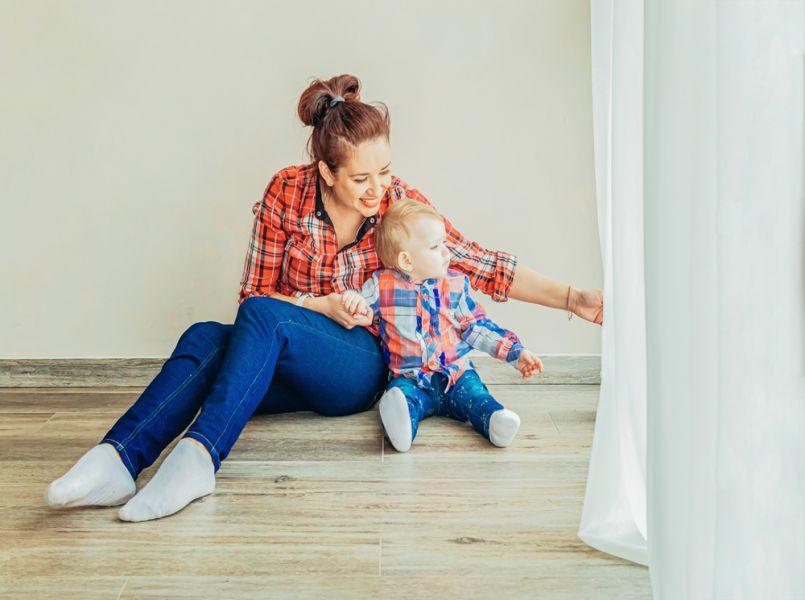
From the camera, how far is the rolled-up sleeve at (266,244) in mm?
2100

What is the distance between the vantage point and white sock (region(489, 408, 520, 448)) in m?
1.92

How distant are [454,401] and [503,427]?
0.20 meters

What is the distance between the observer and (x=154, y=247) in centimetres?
243

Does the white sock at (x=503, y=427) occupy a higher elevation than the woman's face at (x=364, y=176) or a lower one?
lower

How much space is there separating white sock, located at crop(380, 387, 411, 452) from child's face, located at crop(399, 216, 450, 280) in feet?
0.92

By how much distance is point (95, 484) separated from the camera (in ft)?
5.22

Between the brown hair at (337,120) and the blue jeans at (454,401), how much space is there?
0.53 m

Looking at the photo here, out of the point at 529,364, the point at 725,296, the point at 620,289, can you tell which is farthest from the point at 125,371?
the point at 725,296

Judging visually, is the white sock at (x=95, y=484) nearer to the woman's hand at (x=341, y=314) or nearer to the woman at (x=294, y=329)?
the woman at (x=294, y=329)

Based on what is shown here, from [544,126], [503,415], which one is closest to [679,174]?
[503,415]

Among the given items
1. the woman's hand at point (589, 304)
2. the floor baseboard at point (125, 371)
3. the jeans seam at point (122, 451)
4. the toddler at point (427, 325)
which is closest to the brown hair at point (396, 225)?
the toddler at point (427, 325)

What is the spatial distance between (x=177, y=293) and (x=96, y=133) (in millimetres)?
468

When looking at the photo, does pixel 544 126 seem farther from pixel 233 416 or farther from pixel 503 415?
pixel 233 416

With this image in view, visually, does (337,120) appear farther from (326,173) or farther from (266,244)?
(266,244)
